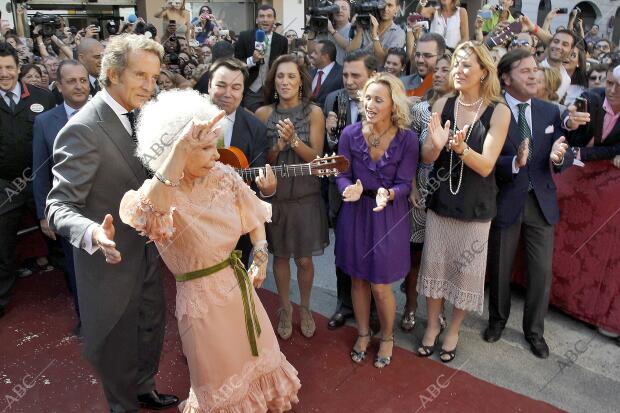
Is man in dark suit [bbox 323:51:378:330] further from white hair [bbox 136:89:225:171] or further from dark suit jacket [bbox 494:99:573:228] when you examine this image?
white hair [bbox 136:89:225:171]

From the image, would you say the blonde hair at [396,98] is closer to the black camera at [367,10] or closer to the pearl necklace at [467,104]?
the pearl necklace at [467,104]

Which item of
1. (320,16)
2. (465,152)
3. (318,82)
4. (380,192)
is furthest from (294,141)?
(320,16)

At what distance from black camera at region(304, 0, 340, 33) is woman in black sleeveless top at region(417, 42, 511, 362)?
3.59 metres

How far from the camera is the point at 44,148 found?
11.5 ft

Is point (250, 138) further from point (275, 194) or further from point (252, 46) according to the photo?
point (252, 46)

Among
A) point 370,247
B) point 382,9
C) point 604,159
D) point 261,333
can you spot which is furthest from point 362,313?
point 382,9

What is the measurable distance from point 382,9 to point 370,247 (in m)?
3.60

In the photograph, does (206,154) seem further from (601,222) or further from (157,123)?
(601,222)

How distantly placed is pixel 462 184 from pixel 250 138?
56.0 inches

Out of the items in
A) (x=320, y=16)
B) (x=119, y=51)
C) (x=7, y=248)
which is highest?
(x=320, y=16)

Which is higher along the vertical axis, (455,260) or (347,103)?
(347,103)

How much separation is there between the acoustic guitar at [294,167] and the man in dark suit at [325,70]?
2.06 m

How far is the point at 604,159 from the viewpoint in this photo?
3.57 meters

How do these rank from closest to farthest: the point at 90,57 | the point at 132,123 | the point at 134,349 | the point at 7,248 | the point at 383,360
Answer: the point at 132,123, the point at 134,349, the point at 383,360, the point at 7,248, the point at 90,57
